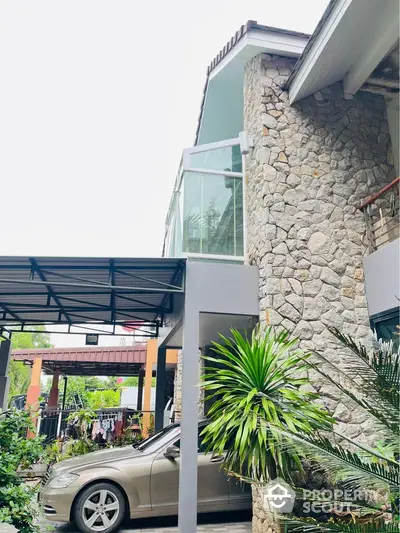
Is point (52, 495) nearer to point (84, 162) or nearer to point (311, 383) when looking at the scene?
point (311, 383)

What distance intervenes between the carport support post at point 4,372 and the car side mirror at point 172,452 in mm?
5370

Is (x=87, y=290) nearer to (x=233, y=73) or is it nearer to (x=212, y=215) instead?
(x=212, y=215)

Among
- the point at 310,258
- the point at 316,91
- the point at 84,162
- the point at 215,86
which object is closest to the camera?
the point at 310,258

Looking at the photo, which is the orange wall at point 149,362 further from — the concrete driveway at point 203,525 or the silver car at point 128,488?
the silver car at point 128,488

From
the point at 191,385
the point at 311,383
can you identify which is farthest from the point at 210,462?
the point at 311,383

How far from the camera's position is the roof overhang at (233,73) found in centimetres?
634

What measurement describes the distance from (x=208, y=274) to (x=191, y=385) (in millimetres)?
1394

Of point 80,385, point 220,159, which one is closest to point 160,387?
point 220,159

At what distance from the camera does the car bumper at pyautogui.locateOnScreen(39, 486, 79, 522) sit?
15.8 ft

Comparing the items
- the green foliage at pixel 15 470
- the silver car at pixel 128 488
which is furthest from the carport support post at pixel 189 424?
the green foliage at pixel 15 470

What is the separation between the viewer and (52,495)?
15.9 feet

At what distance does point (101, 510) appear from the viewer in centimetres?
493

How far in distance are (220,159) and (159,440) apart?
415 cm

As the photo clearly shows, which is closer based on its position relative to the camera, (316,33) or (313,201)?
(316,33)
